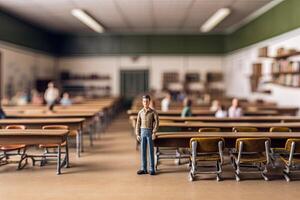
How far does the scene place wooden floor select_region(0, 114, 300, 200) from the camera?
4.50 metres

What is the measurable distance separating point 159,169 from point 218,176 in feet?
3.53

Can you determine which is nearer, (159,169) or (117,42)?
(159,169)

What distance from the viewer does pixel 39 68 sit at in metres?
15.0

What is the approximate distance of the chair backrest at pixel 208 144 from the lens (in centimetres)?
506

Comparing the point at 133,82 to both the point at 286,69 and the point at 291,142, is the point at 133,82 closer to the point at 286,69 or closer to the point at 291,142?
the point at 286,69

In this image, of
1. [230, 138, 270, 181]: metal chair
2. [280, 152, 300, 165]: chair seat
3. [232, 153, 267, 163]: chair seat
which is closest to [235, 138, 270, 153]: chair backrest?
[230, 138, 270, 181]: metal chair

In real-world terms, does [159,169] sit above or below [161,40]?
below

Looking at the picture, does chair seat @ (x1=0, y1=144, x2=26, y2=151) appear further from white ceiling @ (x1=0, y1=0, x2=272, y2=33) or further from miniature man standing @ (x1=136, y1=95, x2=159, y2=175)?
white ceiling @ (x1=0, y1=0, x2=272, y2=33)

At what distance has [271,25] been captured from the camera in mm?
10859

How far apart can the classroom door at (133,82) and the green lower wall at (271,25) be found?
458 centimetres

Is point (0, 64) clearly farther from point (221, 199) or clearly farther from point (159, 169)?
point (221, 199)

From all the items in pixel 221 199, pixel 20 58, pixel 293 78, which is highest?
pixel 20 58

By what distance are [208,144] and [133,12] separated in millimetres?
7733

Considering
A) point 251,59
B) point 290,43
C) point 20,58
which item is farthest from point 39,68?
point 290,43
